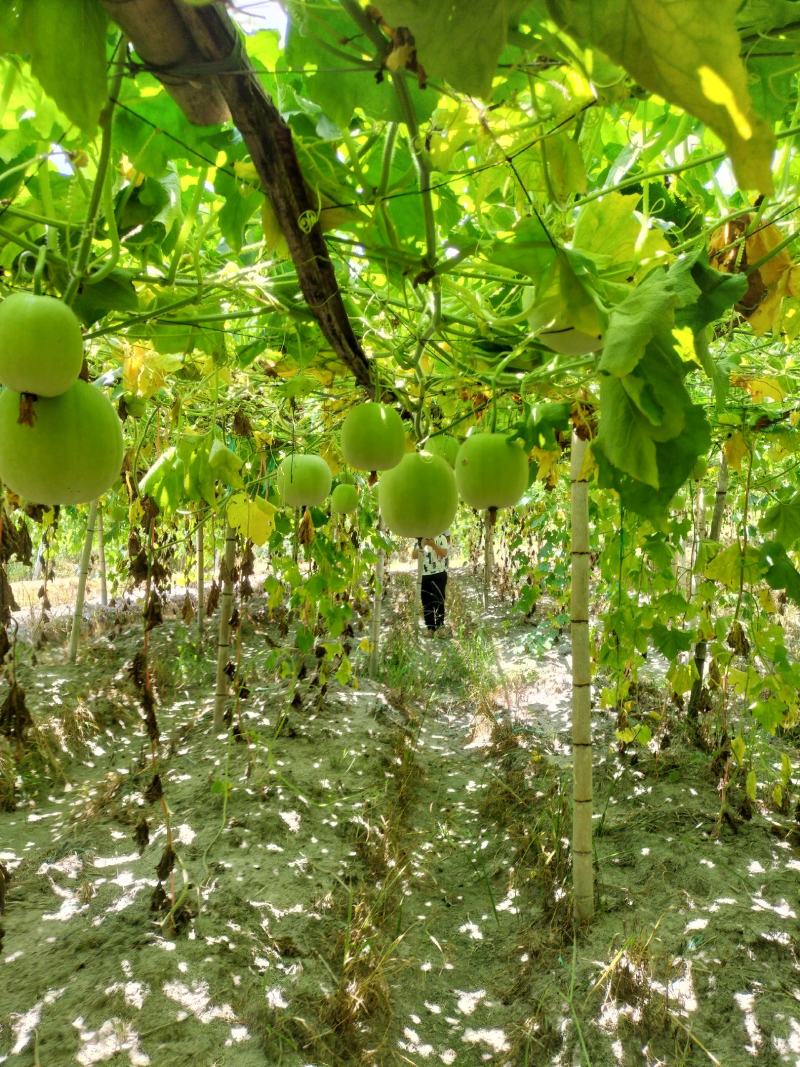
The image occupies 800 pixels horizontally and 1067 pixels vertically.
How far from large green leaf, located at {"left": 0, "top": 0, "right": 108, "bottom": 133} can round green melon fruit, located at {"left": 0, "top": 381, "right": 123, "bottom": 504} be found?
14.1 inches

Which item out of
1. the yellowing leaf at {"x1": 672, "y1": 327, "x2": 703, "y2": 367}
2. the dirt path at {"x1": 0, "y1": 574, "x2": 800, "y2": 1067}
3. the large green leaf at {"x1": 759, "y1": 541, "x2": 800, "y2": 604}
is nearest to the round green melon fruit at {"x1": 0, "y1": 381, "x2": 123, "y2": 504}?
the yellowing leaf at {"x1": 672, "y1": 327, "x2": 703, "y2": 367}

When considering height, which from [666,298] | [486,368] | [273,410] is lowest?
[666,298]

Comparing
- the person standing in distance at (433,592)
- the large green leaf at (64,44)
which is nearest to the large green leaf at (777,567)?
the large green leaf at (64,44)

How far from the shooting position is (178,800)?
337 centimetres

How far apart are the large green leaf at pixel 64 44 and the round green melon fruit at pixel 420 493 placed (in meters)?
0.85

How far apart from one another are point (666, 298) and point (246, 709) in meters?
4.45

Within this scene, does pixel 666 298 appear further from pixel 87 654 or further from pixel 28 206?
pixel 87 654

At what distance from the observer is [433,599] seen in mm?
8211

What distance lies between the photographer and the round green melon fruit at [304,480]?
208 centimetres

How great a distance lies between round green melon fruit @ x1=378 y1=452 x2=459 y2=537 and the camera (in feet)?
4.36

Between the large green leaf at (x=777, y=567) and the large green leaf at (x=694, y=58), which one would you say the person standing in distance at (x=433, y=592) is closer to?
the large green leaf at (x=777, y=567)

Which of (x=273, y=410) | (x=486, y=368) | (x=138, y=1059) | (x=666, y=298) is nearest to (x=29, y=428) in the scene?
(x=666, y=298)

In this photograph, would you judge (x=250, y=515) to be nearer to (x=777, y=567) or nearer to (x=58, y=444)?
(x=58, y=444)

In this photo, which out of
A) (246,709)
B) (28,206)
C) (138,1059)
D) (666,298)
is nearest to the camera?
(666,298)
